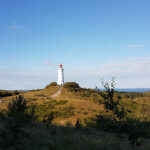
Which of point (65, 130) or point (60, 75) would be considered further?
point (60, 75)

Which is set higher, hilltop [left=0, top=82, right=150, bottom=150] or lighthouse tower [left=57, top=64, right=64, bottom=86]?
lighthouse tower [left=57, top=64, right=64, bottom=86]

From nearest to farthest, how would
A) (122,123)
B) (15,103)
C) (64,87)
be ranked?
(122,123) < (15,103) < (64,87)

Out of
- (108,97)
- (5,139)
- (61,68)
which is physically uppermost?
(61,68)

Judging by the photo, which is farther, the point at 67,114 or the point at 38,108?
the point at 38,108

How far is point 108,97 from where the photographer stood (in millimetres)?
9961

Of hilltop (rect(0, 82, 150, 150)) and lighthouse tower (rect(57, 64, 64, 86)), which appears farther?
lighthouse tower (rect(57, 64, 64, 86))

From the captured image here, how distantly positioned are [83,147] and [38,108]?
104ft

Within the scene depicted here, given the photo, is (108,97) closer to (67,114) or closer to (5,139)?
(5,139)

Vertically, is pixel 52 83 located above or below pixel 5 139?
above

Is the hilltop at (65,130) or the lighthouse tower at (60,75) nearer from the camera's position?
the hilltop at (65,130)

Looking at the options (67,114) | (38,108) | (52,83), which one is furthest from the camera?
(52,83)

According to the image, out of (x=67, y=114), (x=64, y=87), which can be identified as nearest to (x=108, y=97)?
(x=67, y=114)

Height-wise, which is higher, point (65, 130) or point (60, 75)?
point (60, 75)

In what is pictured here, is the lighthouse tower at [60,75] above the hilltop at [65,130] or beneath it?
above
